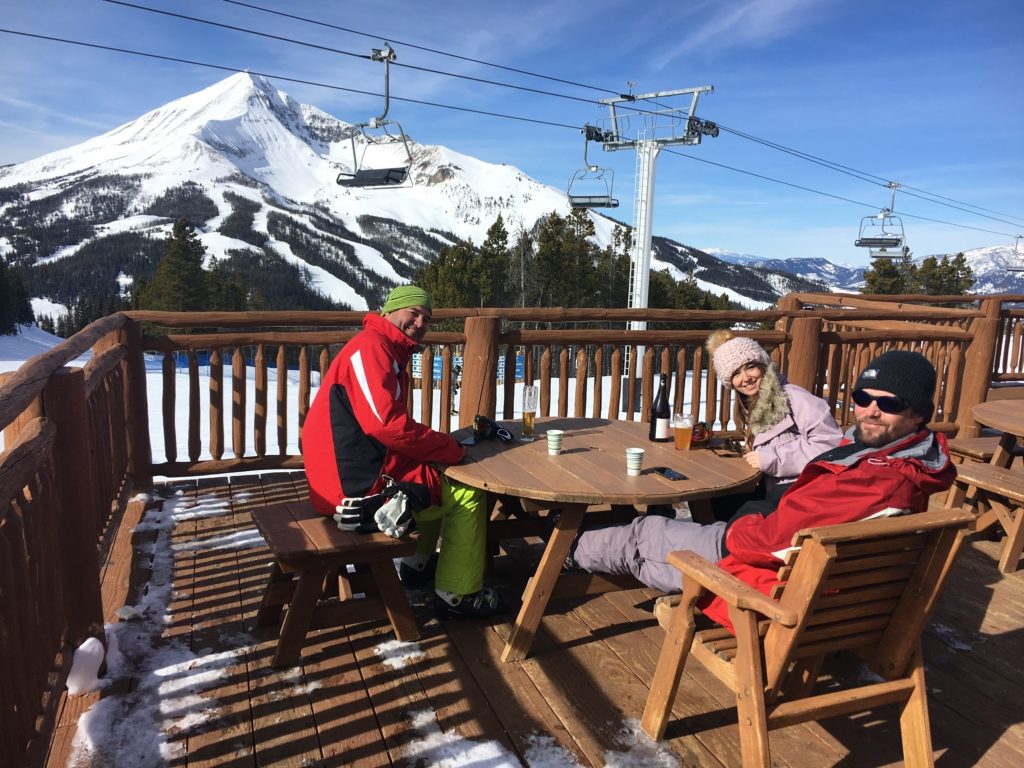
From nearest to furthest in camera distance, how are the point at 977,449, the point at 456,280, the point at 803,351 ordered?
the point at 977,449
the point at 803,351
the point at 456,280

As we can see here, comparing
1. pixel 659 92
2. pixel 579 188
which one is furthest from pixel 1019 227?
pixel 579 188

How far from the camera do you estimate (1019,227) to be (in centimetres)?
6222

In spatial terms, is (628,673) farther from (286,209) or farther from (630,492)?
(286,209)

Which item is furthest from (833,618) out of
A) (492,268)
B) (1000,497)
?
(492,268)

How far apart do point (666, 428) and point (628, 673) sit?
1.16 m

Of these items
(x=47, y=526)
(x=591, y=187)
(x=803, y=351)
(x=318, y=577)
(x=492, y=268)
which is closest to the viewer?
(x=47, y=526)

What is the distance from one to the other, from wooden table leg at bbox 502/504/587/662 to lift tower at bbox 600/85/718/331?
33.1 m

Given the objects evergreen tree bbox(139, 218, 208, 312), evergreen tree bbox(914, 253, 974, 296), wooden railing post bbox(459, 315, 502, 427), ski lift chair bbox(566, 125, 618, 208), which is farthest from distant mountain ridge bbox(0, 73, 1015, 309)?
wooden railing post bbox(459, 315, 502, 427)

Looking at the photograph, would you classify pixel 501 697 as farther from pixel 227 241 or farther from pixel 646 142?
pixel 227 241

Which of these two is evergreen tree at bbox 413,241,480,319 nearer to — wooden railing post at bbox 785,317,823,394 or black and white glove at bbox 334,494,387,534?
wooden railing post at bbox 785,317,823,394

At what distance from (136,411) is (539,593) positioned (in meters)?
3.15

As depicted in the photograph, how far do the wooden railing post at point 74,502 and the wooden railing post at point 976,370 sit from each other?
6.77 metres

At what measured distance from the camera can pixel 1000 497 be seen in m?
3.86

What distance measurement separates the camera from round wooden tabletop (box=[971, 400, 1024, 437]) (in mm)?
3797
